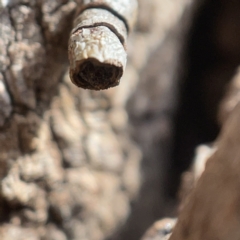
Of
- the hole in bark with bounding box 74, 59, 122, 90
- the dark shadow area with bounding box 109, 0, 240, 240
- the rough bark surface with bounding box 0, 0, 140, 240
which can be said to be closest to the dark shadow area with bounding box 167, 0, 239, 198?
the dark shadow area with bounding box 109, 0, 240, 240

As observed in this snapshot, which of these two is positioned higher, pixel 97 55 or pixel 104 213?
pixel 104 213

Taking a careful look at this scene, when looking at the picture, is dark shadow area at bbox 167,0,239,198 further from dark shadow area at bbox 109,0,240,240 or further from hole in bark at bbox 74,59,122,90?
hole in bark at bbox 74,59,122,90

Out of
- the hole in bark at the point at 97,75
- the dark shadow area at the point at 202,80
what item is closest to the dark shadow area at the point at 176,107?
the dark shadow area at the point at 202,80

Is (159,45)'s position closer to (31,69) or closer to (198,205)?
Result: (31,69)

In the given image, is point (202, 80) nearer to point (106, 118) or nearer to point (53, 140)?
point (106, 118)

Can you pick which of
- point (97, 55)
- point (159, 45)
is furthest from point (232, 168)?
point (159, 45)

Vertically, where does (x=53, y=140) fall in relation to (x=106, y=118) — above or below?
below

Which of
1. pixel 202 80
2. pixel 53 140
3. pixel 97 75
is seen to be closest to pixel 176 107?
pixel 202 80

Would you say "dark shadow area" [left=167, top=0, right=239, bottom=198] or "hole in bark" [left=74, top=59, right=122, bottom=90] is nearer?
"hole in bark" [left=74, top=59, right=122, bottom=90]
